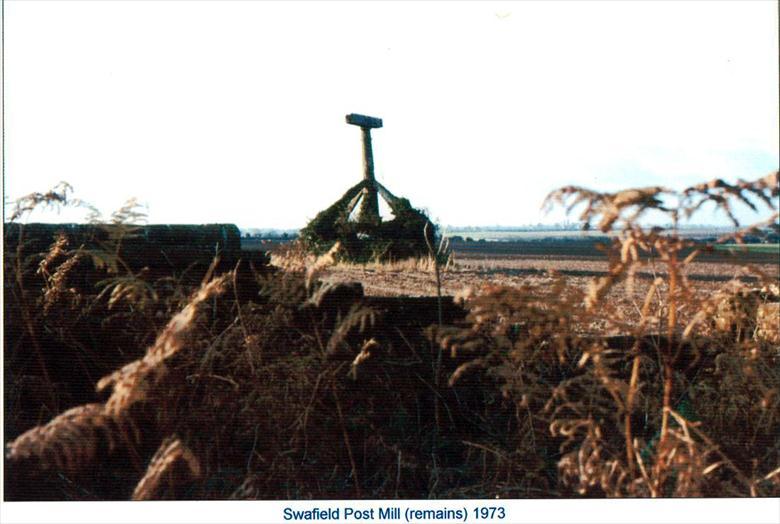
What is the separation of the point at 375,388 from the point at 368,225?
0.73 m

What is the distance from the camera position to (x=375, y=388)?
2973mm

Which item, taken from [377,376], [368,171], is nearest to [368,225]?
[368,171]

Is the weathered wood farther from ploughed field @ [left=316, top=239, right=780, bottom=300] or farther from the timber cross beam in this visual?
ploughed field @ [left=316, top=239, right=780, bottom=300]

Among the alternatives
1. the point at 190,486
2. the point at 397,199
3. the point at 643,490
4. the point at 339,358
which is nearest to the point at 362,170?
the point at 397,199

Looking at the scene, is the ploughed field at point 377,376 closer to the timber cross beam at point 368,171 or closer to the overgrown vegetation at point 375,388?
the overgrown vegetation at point 375,388

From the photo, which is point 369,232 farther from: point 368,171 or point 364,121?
point 364,121

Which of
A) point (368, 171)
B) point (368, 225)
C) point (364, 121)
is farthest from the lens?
point (368, 225)

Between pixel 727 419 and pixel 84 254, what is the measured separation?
2.65 meters

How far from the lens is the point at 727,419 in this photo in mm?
2848

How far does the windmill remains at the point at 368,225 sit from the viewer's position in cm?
306

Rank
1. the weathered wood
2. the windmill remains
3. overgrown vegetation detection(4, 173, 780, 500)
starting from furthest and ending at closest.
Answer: the windmill remains
the weathered wood
overgrown vegetation detection(4, 173, 780, 500)

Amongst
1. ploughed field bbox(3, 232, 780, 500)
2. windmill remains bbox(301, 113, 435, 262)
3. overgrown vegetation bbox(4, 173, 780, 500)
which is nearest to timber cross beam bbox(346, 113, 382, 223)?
windmill remains bbox(301, 113, 435, 262)

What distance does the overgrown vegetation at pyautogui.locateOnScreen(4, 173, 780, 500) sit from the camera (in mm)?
2674

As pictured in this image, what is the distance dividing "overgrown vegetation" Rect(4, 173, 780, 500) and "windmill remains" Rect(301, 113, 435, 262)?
0.71ft
